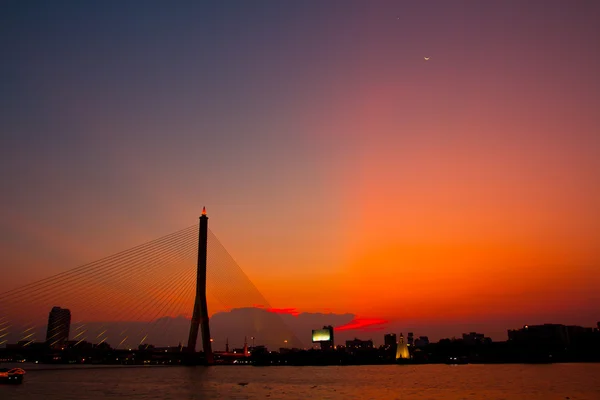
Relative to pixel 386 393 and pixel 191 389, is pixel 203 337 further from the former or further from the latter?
pixel 386 393

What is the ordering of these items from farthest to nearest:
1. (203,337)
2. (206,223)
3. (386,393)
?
1. (206,223)
2. (203,337)
3. (386,393)

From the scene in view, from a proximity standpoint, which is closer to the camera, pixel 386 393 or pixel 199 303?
pixel 386 393

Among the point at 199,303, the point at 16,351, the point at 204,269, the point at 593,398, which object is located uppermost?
the point at 204,269

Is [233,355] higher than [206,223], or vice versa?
[206,223]

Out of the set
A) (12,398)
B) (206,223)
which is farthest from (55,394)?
(206,223)

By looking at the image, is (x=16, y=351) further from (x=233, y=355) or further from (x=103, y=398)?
(x=233, y=355)

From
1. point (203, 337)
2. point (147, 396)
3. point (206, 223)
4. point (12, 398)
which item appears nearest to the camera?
point (12, 398)
